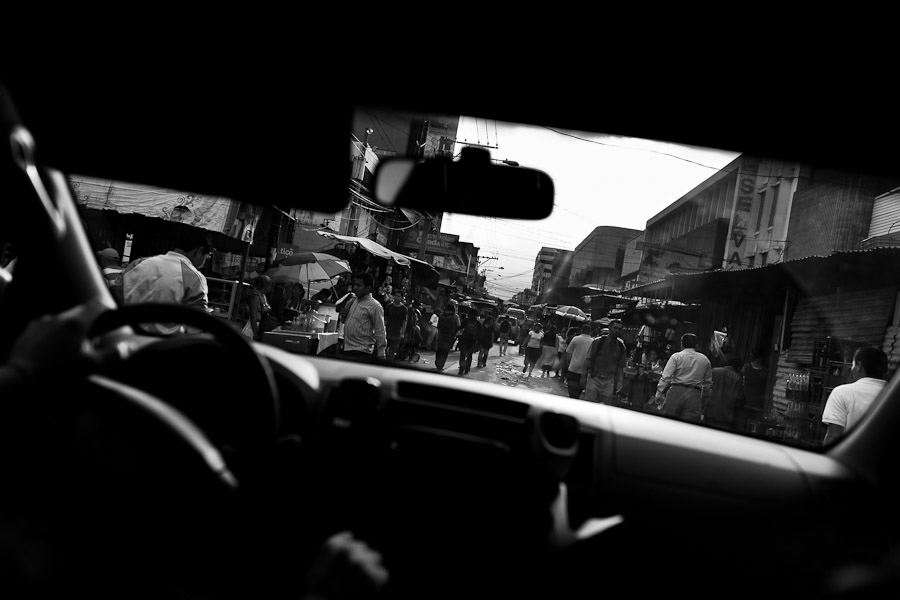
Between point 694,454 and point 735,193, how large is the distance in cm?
1985

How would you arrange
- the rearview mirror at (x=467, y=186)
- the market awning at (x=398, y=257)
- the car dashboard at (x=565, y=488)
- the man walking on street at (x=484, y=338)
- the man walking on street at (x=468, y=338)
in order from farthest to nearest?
the man walking on street at (x=484, y=338)
the man walking on street at (x=468, y=338)
the market awning at (x=398, y=257)
the rearview mirror at (x=467, y=186)
the car dashboard at (x=565, y=488)

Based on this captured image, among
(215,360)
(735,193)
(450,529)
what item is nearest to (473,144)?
(215,360)

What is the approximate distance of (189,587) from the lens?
1780 millimetres

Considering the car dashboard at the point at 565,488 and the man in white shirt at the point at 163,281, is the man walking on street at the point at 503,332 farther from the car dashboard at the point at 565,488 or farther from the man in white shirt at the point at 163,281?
the car dashboard at the point at 565,488

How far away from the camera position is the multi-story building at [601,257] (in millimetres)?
33125

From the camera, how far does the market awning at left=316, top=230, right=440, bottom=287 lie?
614 inches

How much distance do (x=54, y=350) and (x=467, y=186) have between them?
60.4 inches

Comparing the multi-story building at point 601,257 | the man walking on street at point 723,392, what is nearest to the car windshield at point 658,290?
the man walking on street at point 723,392

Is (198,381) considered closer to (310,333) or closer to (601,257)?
(310,333)

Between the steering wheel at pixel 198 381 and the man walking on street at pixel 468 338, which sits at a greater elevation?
the steering wheel at pixel 198 381

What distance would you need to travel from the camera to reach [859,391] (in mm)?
5340

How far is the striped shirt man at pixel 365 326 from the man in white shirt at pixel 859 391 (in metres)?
5.56

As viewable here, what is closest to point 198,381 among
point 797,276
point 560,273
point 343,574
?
point 343,574

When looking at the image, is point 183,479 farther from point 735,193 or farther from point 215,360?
point 735,193
